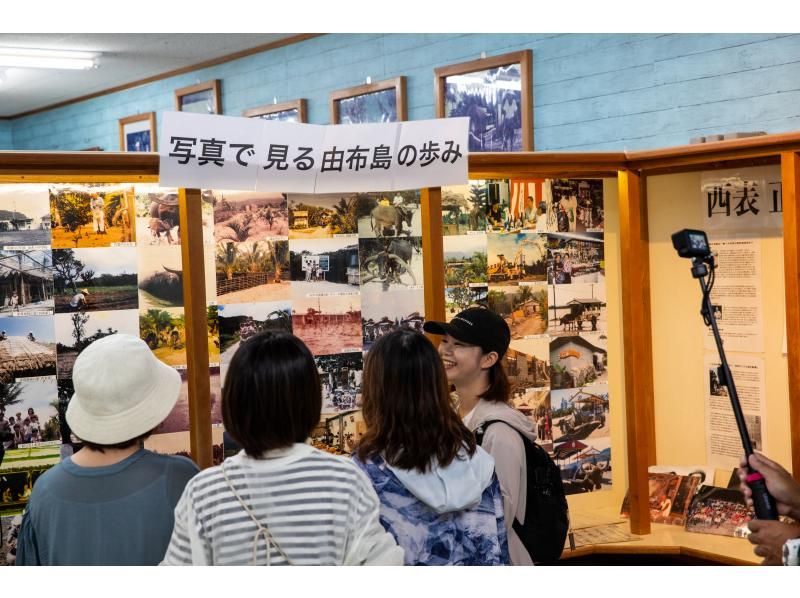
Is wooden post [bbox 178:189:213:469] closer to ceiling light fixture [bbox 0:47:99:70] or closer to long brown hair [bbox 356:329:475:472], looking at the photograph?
long brown hair [bbox 356:329:475:472]

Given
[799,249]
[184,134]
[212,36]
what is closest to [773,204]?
[799,249]

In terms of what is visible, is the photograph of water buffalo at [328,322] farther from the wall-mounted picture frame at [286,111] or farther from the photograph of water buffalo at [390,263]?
the wall-mounted picture frame at [286,111]

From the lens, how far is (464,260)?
3.78 metres

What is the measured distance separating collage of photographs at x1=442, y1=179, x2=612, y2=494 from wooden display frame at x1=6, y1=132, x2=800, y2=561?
0.14 meters

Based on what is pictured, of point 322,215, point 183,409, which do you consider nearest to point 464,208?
point 322,215

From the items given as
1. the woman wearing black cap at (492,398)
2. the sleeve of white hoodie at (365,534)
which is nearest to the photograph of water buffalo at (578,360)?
the woman wearing black cap at (492,398)

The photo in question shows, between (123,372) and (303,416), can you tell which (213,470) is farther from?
(123,372)

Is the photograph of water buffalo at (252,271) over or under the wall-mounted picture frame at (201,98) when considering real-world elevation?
under

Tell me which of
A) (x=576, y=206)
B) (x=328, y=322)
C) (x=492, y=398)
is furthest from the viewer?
(x=576, y=206)

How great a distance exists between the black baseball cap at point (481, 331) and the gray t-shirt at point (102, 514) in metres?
1.11

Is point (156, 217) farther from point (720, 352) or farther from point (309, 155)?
point (720, 352)

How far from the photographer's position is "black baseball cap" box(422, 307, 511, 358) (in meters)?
2.70

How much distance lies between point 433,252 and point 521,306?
0.57 metres

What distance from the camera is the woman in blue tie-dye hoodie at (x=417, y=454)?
2045 millimetres
